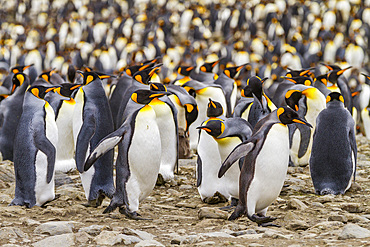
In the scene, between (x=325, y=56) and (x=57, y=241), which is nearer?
(x=57, y=241)

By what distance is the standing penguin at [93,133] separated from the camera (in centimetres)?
517

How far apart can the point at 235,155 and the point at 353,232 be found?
0.96 metres

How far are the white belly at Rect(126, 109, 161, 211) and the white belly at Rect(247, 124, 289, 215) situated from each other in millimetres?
904

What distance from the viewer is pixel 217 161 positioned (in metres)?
5.30

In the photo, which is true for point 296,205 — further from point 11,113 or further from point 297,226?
point 11,113

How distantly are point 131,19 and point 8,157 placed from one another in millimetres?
20178

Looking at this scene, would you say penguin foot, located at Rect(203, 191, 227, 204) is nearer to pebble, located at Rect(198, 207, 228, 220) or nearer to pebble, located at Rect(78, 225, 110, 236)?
pebble, located at Rect(198, 207, 228, 220)

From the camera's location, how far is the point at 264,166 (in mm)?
4359

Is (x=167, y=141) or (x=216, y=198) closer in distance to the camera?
(x=216, y=198)

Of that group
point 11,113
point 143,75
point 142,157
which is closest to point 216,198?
point 142,157

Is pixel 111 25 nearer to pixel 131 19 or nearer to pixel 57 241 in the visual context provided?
pixel 131 19

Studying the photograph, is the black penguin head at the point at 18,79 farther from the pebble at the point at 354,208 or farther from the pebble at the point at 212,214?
the pebble at the point at 354,208

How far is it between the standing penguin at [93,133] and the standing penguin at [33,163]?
0.91 ft

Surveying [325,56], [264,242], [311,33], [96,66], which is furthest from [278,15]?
[264,242]
